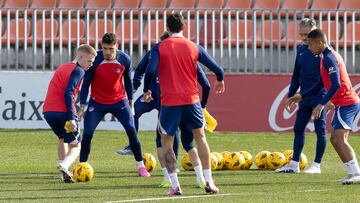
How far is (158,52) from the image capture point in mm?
13438

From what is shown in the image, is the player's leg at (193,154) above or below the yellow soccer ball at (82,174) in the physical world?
above

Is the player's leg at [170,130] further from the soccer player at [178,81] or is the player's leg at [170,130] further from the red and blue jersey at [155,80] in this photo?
the red and blue jersey at [155,80]

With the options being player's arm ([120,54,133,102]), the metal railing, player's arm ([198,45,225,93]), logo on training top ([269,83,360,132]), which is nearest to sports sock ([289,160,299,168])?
player's arm ([120,54,133,102])

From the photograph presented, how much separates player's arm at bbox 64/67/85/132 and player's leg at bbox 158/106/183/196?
6.94 feet

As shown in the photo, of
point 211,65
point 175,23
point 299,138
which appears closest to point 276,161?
point 299,138

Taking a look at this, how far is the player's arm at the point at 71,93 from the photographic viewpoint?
50.4ft

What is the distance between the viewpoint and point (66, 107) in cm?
1572

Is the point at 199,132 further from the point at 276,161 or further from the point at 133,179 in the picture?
the point at 276,161

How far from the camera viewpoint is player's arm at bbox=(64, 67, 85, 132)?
50.4ft

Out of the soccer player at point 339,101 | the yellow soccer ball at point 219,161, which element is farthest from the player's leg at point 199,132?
the yellow soccer ball at point 219,161

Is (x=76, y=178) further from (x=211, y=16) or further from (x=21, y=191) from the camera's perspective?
(x=211, y=16)

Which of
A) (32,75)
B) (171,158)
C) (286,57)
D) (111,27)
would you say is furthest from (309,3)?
(171,158)

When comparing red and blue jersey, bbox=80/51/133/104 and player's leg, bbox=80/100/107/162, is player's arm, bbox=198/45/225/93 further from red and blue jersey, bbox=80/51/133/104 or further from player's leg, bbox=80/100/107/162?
player's leg, bbox=80/100/107/162

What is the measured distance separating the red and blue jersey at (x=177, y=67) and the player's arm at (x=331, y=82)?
1.62 meters
